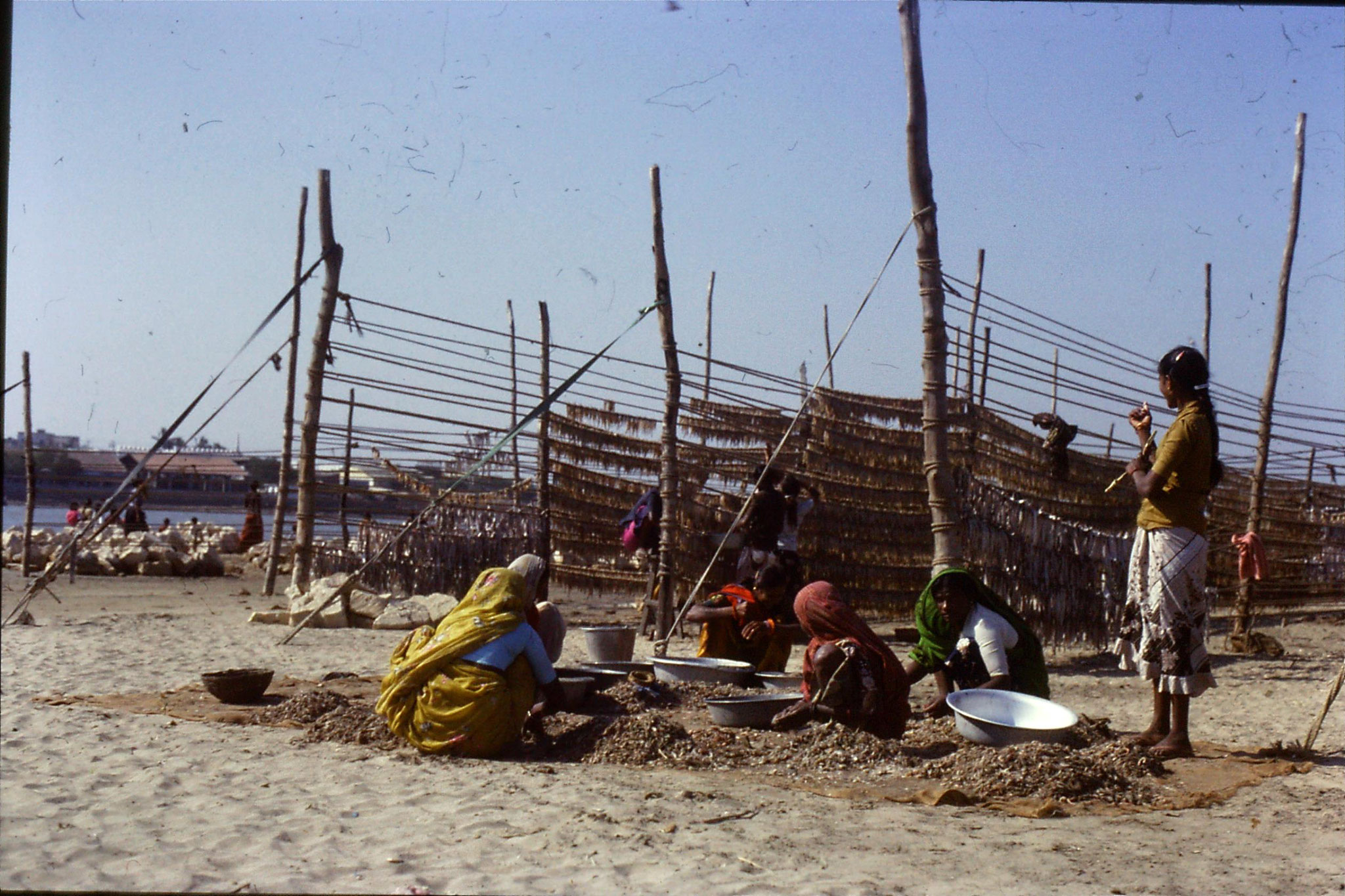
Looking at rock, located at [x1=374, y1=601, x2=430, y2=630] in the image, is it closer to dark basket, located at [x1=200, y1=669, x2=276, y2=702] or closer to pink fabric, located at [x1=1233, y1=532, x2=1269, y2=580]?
dark basket, located at [x1=200, y1=669, x2=276, y2=702]

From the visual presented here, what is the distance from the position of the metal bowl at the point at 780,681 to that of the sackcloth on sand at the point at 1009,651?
666 mm

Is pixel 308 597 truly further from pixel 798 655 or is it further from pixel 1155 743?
pixel 1155 743

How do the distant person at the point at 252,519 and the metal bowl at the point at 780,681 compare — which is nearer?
the metal bowl at the point at 780,681

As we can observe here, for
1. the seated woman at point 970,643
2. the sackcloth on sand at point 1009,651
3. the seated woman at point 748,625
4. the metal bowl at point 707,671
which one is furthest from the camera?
the seated woman at point 748,625

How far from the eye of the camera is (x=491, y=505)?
10422 mm

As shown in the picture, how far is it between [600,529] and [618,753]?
5.85 m

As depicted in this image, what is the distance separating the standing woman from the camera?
14.7 feet

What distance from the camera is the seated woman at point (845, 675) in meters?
4.57

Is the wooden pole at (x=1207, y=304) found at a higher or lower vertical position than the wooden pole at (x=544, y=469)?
higher

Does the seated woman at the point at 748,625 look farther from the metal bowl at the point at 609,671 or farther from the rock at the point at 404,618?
the rock at the point at 404,618

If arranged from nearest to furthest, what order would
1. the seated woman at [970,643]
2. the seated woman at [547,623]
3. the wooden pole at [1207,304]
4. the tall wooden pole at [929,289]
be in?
the seated woman at [970,643] < the seated woman at [547,623] < the tall wooden pole at [929,289] < the wooden pole at [1207,304]

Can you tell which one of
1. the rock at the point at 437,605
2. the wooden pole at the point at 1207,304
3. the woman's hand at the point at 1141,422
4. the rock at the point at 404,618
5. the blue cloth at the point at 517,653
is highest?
the wooden pole at the point at 1207,304

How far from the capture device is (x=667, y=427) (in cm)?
890

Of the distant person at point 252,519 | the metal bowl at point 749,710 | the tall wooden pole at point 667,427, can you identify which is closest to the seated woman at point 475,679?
the metal bowl at point 749,710
